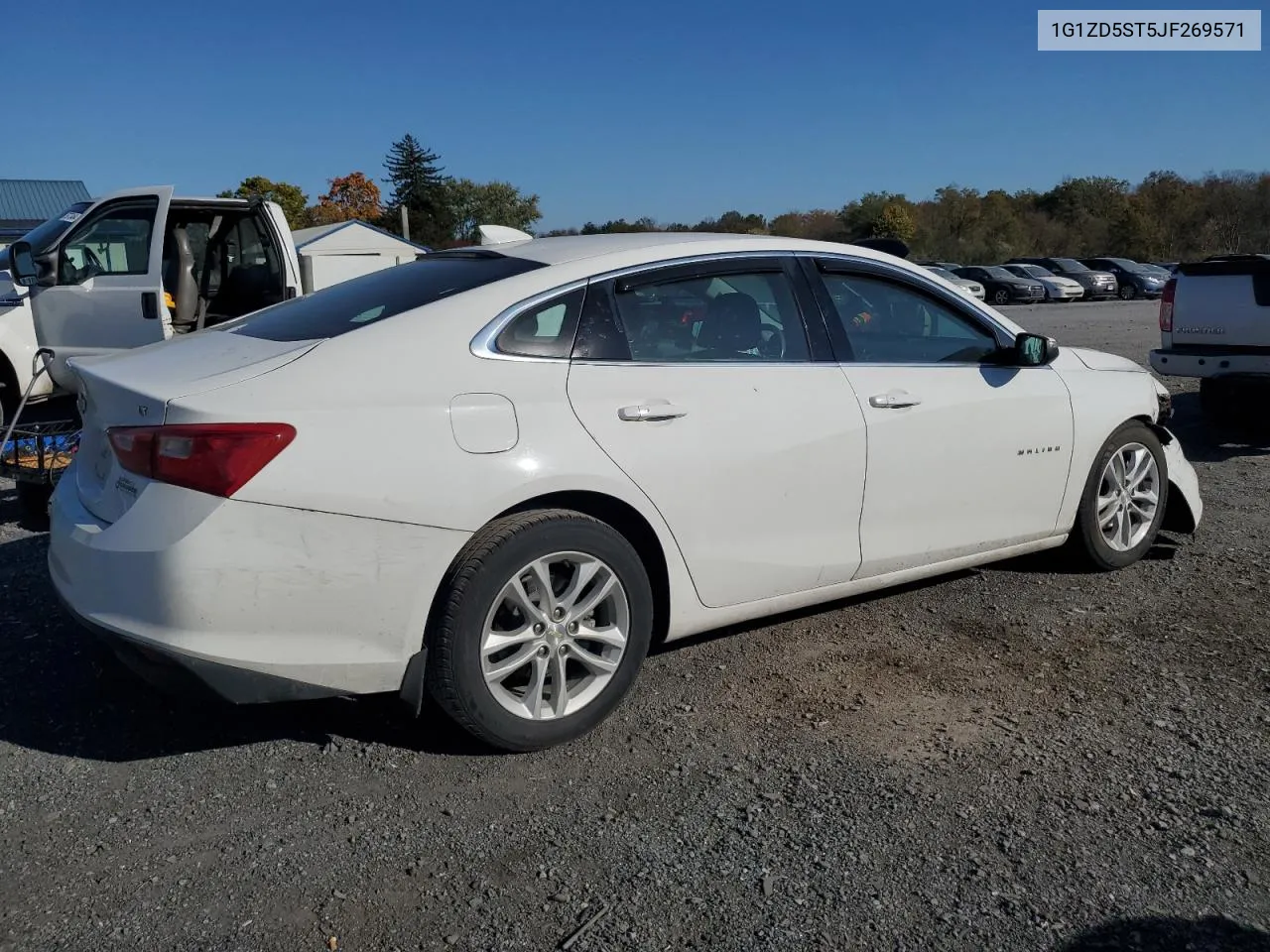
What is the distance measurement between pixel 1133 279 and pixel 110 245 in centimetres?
4050

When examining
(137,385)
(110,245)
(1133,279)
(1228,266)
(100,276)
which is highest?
(1133,279)

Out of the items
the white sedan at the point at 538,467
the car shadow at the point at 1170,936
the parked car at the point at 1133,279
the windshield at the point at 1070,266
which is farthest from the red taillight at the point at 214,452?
the windshield at the point at 1070,266

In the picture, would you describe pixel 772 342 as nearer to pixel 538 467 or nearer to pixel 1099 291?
pixel 538 467

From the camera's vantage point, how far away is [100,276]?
Result: 8.27m

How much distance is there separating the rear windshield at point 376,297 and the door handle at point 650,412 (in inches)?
24.0

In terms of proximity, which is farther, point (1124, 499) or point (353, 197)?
point (353, 197)

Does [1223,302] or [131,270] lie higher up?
[131,270]

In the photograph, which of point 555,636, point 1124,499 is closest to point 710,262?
point 555,636

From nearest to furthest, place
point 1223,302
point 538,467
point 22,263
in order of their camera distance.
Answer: point 538,467
point 22,263
point 1223,302

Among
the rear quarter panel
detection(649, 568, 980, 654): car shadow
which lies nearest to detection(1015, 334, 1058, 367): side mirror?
detection(649, 568, 980, 654): car shadow

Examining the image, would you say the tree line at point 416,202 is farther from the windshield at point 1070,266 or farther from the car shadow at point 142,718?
the car shadow at point 142,718

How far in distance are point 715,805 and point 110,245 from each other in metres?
7.31

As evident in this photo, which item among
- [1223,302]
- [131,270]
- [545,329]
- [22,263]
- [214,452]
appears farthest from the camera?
[1223,302]

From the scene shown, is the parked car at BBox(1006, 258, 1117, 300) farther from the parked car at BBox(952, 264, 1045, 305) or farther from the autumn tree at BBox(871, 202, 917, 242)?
the autumn tree at BBox(871, 202, 917, 242)
